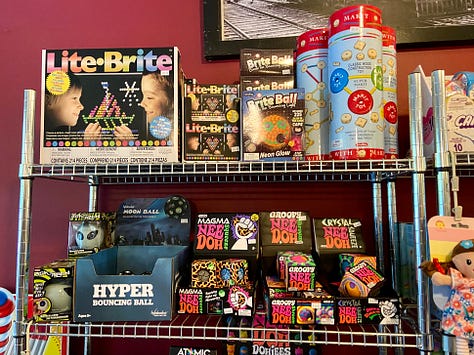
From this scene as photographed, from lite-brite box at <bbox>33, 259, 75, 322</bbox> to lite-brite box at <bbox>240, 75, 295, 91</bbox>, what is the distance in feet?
2.16

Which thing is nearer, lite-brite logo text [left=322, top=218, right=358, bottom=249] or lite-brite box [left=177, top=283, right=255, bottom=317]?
lite-brite box [left=177, top=283, right=255, bottom=317]

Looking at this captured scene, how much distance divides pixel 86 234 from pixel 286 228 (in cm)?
59

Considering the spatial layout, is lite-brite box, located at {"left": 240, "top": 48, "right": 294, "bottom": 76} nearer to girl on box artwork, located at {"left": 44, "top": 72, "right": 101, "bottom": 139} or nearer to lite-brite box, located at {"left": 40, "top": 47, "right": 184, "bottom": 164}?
lite-brite box, located at {"left": 40, "top": 47, "right": 184, "bottom": 164}

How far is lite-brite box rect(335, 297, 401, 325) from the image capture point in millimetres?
840

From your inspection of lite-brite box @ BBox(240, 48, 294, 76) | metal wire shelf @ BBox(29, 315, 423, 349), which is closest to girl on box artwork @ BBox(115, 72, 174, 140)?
lite-brite box @ BBox(240, 48, 294, 76)

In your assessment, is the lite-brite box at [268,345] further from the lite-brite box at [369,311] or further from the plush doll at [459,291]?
the plush doll at [459,291]

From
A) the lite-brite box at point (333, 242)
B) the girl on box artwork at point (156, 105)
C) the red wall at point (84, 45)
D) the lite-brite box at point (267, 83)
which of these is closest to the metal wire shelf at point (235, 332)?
the lite-brite box at point (333, 242)

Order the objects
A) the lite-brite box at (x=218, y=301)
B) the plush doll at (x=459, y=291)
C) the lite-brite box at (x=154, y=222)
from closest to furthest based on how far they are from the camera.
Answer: the plush doll at (x=459, y=291), the lite-brite box at (x=218, y=301), the lite-brite box at (x=154, y=222)

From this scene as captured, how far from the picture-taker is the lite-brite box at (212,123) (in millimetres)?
986

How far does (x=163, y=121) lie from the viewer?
3.12ft

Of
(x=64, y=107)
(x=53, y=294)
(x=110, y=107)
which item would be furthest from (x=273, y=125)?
(x=53, y=294)

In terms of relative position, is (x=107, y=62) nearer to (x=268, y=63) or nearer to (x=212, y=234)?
(x=268, y=63)

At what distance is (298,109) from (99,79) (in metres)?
0.53

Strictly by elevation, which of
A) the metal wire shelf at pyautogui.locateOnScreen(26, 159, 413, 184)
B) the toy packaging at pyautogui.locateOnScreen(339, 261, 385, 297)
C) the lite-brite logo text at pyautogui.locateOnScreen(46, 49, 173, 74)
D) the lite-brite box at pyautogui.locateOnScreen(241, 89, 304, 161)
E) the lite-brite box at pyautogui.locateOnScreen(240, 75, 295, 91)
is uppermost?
the lite-brite logo text at pyautogui.locateOnScreen(46, 49, 173, 74)
